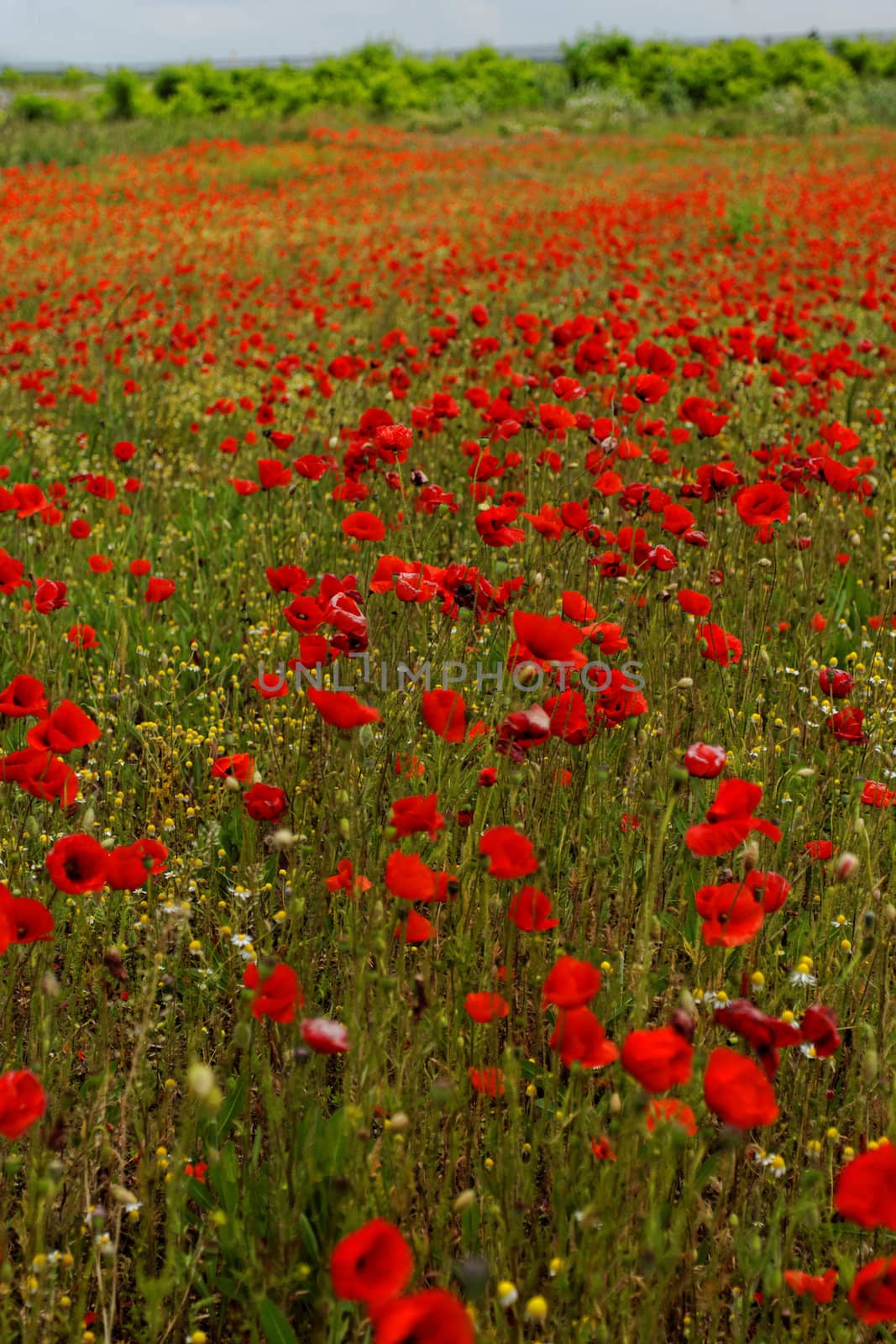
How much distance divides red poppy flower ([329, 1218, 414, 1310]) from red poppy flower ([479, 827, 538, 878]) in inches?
25.4

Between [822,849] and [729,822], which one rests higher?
[729,822]

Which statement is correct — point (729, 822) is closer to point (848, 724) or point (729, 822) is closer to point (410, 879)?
point (410, 879)

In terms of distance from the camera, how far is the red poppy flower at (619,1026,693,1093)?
1296 millimetres

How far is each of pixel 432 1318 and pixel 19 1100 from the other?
645mm

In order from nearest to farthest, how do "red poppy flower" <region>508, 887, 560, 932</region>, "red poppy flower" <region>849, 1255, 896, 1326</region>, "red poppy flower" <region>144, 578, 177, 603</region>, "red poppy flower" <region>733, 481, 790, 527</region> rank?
"red poppy flower" <region>849, 1255, 896, 1326</region> < "red poppy flower" <region>508, 887, 560, 932</region> < "red poppy flower" <region>733, 481, 790, 527</region> < "red poppy flower" <region>144, 578, 177, 603</region>

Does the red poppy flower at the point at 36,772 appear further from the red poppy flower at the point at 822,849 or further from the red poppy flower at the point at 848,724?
the red poppy flower at the point at 848,724

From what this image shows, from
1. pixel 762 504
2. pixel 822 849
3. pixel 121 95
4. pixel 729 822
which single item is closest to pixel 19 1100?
pixel 729 822

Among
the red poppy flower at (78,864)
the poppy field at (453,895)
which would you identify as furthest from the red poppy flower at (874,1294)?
the red poppy flower at (78,864)

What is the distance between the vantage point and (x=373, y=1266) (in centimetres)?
104

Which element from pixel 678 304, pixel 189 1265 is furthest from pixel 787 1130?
pixel 678 304

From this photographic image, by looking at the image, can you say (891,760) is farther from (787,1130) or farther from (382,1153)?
(382,1153)

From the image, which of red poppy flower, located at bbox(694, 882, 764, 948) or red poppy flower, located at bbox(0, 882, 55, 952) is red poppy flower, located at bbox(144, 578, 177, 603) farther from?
red poppy flower, located at bbox(694, 882, 764, 948)

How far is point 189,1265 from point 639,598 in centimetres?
206

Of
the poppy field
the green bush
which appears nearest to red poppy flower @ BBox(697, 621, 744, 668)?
the poppy field
